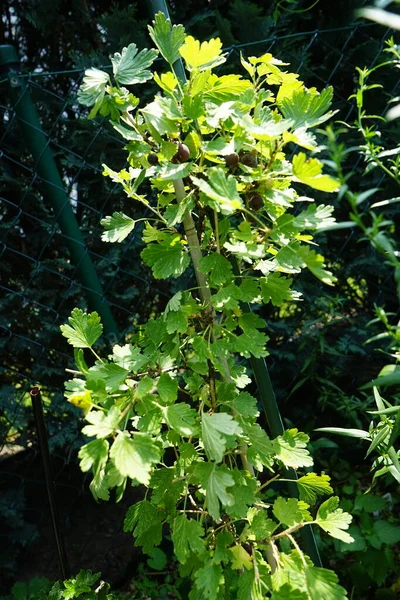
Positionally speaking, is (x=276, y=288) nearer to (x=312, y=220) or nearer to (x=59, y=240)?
(x=312, y=220)

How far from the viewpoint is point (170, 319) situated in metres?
0.99

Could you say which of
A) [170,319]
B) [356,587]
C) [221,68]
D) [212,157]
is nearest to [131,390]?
[170,319]

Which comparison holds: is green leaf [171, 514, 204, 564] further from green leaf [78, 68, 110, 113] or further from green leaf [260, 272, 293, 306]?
green leaf [78, 68, 110, 113]

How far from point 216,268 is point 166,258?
0.29 ft

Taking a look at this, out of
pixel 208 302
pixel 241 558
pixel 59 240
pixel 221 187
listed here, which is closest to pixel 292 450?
pixel 241 558

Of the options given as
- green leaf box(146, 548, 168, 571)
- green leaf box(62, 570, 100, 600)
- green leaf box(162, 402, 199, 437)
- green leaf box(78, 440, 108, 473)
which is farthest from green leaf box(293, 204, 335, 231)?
green leaf box(146, 548, 168, 571)

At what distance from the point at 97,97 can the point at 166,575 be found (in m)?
1.69

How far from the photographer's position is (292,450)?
3.63 ft

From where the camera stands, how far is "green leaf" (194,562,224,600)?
3.13 feet

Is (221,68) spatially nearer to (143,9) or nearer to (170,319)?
(143,9)

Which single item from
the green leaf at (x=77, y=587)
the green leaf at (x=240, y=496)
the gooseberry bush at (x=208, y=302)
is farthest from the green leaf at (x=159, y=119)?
the green leaf at (x=77, y=587)

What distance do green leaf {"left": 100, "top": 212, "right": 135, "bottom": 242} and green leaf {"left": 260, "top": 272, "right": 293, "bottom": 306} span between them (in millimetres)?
259

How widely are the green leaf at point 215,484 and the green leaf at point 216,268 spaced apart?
0.30 metres

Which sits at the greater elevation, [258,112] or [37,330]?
[258,112]
